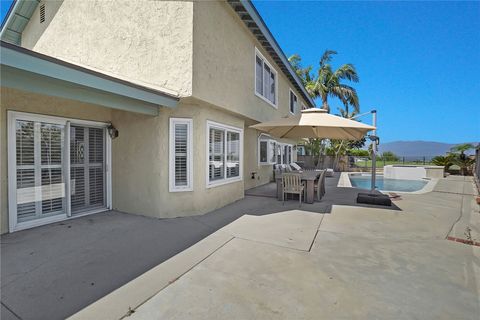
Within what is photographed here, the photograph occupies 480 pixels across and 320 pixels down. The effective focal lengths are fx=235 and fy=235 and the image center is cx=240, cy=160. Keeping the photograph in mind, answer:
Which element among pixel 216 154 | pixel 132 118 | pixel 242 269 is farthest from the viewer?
pixel 216 154

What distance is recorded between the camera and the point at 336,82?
26.0m

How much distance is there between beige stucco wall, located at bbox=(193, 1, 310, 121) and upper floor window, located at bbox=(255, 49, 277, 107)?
0.47m

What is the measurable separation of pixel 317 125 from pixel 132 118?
567 centimetres

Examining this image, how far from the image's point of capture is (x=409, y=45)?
15.4 metres

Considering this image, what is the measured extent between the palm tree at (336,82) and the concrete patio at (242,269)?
22069mm

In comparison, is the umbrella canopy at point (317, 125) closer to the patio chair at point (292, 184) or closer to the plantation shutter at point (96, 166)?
the patio chair at point (292, 184)

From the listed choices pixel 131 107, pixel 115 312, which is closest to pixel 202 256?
pixel 115 312

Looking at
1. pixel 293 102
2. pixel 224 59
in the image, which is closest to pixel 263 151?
pixel 293 102

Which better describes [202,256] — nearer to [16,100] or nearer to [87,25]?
[16,100]

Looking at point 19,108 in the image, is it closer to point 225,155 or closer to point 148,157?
point 148,157

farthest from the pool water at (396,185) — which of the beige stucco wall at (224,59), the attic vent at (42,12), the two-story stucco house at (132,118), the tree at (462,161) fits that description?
the attic vent at (42,12)

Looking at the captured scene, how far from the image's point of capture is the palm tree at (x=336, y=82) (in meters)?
25.6

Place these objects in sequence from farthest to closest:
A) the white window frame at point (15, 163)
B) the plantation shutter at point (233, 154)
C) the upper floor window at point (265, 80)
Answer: the upper floor window at point (265, 80) → the plantation shutter at point (233, 154) → the white window frame at point (15, 163)

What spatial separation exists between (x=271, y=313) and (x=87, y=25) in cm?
950
